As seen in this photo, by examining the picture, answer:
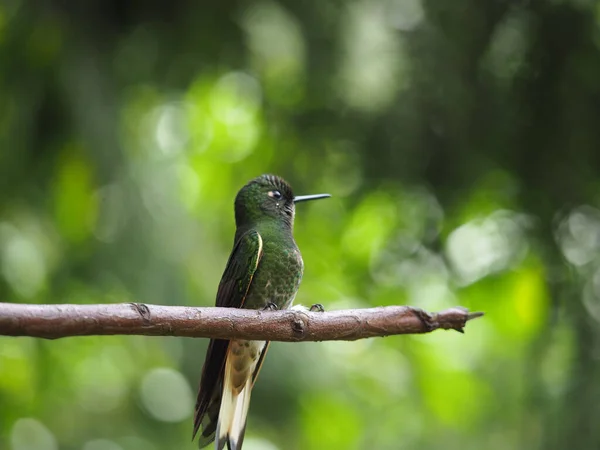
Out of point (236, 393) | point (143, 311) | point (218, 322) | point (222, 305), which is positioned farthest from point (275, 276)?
point (143, 311)

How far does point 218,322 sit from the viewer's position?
200 cm

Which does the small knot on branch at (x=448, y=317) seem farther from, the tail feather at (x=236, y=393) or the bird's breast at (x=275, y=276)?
the bird's breast at (x=275, y=276)

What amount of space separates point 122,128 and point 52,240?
0.98 metres

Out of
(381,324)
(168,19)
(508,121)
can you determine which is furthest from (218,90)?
(381,324)

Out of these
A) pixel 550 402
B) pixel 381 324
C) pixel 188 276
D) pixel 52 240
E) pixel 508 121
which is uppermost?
pixel 508 121

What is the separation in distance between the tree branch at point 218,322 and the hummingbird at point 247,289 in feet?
1.10

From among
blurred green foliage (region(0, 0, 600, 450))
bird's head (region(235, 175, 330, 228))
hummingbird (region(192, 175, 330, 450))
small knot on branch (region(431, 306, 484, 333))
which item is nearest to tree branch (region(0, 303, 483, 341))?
small knot on branch (region(431, 306, 484, 333))

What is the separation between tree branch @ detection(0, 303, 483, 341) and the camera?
1.62 m

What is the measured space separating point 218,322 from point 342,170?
2864 mm

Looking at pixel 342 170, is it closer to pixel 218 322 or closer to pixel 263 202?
pixel 263 202

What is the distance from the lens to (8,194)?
433 centimetres

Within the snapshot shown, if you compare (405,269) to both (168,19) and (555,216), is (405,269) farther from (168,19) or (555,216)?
(168,19)

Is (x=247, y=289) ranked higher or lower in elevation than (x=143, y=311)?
higher

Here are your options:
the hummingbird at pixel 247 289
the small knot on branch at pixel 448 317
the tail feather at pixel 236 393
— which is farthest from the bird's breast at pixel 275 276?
the small knot on branch at pixel 448 317
